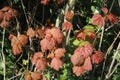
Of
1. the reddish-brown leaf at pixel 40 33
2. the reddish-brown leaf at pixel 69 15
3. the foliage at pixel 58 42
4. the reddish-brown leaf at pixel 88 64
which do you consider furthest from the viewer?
the reddish-brown leaf at pixel 40 33

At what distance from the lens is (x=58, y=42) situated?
269cm

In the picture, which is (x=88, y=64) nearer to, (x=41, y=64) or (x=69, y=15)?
(x=41, y=64)

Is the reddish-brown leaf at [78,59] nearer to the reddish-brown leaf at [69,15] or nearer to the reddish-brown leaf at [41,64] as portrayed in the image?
the reddish-brown leaf at [41,64]

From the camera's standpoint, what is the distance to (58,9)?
3.46m

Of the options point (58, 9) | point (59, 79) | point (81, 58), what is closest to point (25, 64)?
point (59, 79)

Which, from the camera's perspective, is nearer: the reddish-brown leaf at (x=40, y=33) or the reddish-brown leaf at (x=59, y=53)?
the reddish-brown leaf at (x=59, y=53)

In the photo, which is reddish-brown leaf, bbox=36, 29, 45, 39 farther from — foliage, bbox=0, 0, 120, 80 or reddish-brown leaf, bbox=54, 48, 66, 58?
reddish-brown leaf, bbox=54, 48, 66, 58

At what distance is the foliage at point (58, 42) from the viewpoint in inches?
105

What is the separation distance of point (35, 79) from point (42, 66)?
0.45 ft

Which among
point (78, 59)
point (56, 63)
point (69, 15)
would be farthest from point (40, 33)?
point (78, 59)

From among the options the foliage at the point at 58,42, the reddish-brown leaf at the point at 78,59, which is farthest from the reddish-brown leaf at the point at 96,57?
the reddish-brown leaf at the point at 78,59

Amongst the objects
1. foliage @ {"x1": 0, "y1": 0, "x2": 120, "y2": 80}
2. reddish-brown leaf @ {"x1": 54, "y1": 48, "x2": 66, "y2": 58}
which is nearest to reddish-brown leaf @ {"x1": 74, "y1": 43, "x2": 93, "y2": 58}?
foliage @ {"x1": 0, "y1": 0, "x2": 120, "y2": 80}

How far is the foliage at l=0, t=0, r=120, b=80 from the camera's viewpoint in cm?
266

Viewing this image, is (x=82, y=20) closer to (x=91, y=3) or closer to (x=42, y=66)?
(x=91, y=3)
